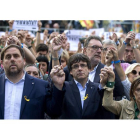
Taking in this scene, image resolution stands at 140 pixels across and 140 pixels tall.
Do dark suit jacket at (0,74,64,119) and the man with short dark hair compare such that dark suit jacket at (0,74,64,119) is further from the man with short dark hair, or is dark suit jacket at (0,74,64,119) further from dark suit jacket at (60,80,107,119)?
the man with short dark hair

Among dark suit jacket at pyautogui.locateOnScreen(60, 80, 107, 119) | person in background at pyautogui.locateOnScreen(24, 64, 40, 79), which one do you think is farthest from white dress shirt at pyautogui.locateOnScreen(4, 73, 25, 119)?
person in background at pyautogui.locateOnScreen(24, 64, 40, 79)

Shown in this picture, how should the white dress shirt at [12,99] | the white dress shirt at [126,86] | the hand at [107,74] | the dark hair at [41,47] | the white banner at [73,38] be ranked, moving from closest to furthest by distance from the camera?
the white dress shirt at [12,99], the hand at [107,74], the white dress shirt at [126,86], the dark hair at [41,47], the white banner at [73,38]

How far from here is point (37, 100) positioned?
350 centimetres

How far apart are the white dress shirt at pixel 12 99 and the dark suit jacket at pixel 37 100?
0.04m

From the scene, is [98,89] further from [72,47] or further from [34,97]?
[72,47]

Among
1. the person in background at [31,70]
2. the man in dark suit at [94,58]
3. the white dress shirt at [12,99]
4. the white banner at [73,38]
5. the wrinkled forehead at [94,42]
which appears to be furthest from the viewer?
the white banner at [73,38]

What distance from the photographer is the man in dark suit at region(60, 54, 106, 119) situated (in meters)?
3.74

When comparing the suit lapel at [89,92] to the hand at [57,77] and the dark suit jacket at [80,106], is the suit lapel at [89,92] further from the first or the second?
the hand at [57,77]

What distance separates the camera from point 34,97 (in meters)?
3.51

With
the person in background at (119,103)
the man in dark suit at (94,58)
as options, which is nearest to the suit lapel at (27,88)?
the person in background at (119,103)

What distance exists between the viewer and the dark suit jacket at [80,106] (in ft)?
12.2

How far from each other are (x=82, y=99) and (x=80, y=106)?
0.11 meters

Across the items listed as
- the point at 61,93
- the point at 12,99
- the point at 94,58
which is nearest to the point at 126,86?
the point at 94,58
